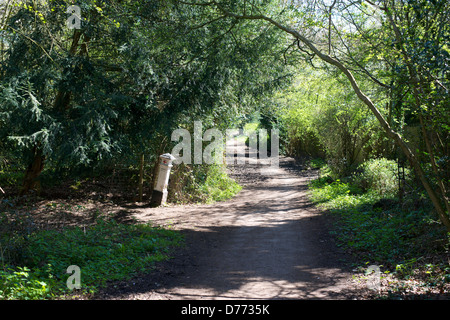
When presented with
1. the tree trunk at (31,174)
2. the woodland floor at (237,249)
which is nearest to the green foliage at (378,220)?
the woodland floor at (237,249)

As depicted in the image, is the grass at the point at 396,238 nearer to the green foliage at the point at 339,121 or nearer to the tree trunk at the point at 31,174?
the green foliage at the point at 339,121

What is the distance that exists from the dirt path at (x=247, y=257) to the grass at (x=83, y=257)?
376 mm

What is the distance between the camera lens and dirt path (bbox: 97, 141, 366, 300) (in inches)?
204

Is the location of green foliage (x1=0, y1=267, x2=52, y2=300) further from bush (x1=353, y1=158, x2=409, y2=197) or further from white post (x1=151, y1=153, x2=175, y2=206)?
bush (x1=353, y1=158, x2=409, y2=197)

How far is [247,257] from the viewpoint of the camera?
22.9ft

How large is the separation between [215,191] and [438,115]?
941cm

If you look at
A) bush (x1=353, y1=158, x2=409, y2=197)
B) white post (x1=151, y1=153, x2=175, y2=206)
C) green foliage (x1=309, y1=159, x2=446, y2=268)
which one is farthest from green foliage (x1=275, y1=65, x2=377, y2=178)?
white post (x1=151, y1=153, x2=175, y2=206)

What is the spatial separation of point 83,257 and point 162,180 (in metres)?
5.95

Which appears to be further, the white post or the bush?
the white post

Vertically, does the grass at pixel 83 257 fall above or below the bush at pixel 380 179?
below

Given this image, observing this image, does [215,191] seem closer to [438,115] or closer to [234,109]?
[234,109]

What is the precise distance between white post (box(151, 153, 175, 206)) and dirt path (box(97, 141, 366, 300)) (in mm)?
503

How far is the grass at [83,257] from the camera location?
4.57 m
